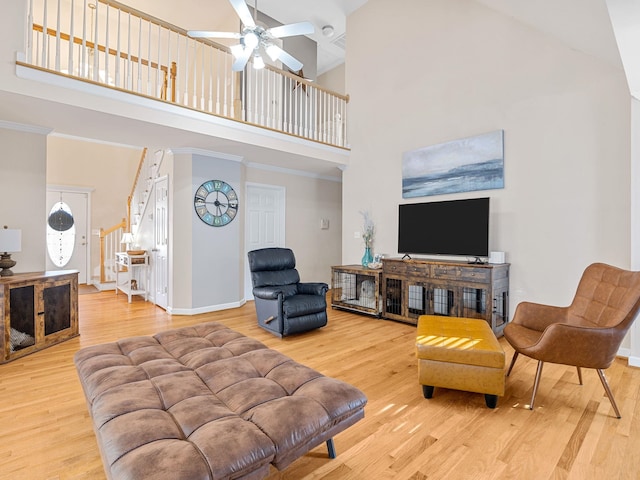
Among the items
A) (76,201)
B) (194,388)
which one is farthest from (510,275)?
(76,201)

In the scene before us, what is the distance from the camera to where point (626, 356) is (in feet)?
9.99

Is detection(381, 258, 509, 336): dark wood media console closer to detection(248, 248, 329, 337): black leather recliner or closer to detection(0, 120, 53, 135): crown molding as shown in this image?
detection(248, 248, 329, 337): black leather recliner

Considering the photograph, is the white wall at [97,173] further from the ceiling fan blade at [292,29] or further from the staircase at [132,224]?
the ceiling fan blade at [292,29]

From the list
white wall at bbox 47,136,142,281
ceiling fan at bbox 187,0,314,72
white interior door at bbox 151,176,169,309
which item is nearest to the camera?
ceiling fan at bbox 187,0,314,72

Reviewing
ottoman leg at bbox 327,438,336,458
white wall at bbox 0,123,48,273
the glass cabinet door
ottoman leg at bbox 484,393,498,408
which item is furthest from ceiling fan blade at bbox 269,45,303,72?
the glass cabinet door

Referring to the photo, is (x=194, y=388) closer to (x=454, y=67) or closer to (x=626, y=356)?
(x=626, y=356)

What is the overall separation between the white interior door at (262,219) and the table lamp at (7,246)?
2972 millimetres

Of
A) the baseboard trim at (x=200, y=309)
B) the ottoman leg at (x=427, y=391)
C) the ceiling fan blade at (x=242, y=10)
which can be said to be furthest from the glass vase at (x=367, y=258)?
the ceiling fan blade at (x=242, y=10)

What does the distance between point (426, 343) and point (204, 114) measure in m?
3.53

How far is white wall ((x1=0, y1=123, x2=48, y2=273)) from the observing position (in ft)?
11.7

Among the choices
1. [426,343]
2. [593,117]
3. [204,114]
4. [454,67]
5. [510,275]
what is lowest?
[426,343]

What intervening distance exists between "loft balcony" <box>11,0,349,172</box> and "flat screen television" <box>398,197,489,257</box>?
175cm

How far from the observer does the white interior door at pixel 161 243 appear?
4980 mm

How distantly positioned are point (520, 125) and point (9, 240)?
18.2ft
